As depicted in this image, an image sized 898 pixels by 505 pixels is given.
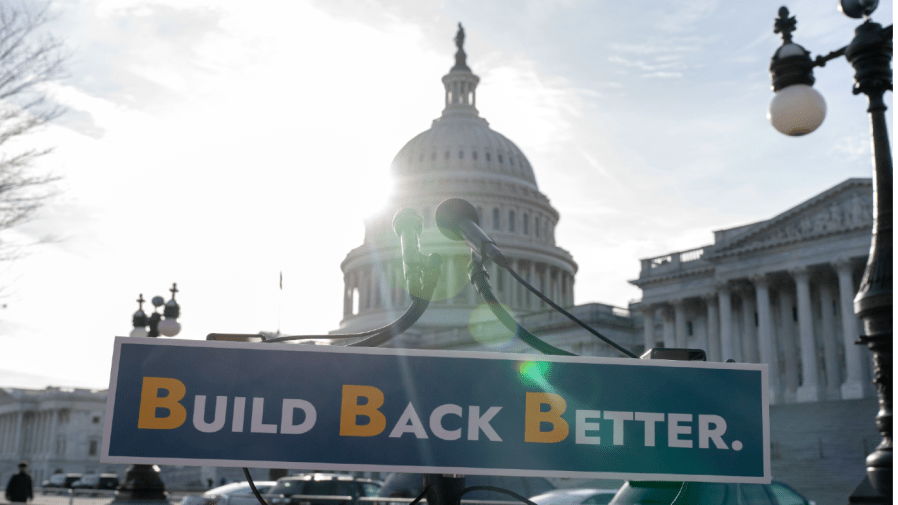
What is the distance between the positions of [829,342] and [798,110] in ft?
159

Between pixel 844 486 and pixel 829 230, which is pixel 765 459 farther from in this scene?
pixel 829 230

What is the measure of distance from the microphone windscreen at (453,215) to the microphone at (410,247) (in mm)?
88

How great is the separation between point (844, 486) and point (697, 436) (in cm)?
3460

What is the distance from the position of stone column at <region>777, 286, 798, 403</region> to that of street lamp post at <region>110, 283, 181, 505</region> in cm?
4134

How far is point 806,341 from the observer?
2004 inches

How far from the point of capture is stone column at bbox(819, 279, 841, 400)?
5078cm

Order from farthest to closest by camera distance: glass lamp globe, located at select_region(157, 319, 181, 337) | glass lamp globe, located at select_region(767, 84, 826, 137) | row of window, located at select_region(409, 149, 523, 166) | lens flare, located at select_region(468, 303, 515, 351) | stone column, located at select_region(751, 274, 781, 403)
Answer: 1. row of window, located at select_region(409, 149, 523, 166)
2. lens flare, located at select_region(468, 303, 515, 351)
3. stone column, located at select_region(751, 274, 781, 403)
4. glass lamp globe, located at select_region(157, 319, 181, 337)
5. glass lamp globe, located at select_region(767, 84, 826, 137)

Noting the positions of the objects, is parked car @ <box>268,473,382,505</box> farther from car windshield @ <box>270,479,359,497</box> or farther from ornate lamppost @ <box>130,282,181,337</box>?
ornate lamppost @ <box>130,282,181,337</box>

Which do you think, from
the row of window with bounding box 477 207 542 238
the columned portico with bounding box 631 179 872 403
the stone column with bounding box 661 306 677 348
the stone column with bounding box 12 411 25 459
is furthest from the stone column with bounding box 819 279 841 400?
the stone column with bounding box 12 411 25 459

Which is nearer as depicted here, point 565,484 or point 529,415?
point 529,415

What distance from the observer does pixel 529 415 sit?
241 cm

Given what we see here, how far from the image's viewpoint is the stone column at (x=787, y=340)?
53188 millimetres

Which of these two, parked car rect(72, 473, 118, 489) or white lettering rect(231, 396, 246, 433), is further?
parked car rect(72, 473, 118, 489)

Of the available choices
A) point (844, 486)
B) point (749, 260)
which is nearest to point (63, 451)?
point (749, 260)
